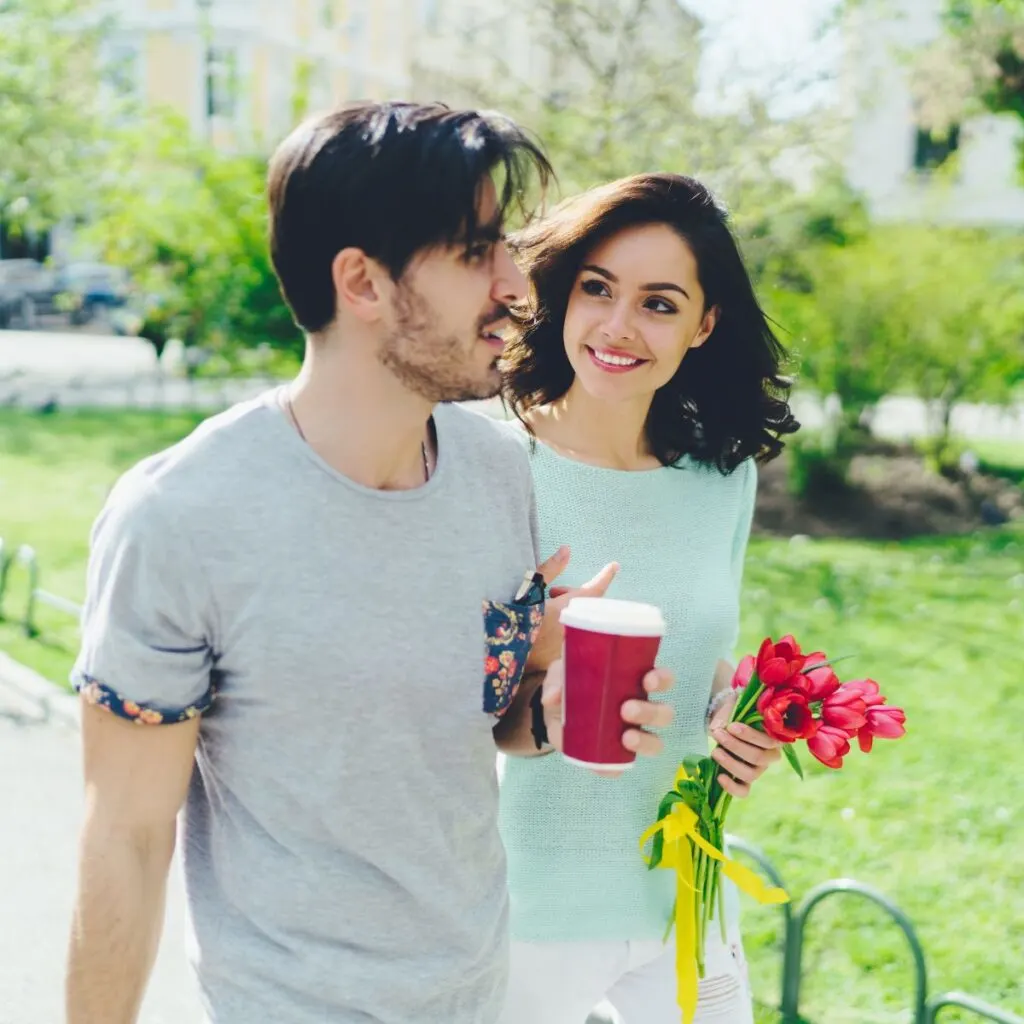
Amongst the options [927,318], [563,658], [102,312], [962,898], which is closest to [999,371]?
[927,318]

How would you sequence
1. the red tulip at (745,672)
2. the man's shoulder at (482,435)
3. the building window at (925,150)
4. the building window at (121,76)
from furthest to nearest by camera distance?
the building window at (925,150), the building window at (121,76), the red tulip at (745,672), the man's shoulder at (482,435)

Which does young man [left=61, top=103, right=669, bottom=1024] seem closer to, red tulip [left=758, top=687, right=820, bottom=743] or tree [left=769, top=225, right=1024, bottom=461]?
red tulip [left=758, top=687, right=820, bottom=743]

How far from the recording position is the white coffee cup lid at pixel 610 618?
174 centimetres

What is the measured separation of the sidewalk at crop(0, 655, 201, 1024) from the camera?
12.6 feet

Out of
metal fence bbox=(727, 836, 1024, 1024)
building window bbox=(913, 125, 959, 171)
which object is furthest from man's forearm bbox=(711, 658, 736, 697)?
building window bbox=(913, 125, 959, 171)

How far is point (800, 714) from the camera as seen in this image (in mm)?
2031

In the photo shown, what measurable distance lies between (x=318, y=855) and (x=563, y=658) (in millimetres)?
428

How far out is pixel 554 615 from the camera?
6.52 feet

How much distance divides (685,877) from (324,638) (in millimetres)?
951

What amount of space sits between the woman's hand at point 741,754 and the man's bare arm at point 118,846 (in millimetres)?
916

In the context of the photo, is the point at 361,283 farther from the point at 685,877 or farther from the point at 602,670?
the point at 685,877

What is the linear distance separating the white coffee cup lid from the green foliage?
426 inches

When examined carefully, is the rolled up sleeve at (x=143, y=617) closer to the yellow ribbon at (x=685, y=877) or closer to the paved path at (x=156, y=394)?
the yellow ribbon at (x=685, y=877)

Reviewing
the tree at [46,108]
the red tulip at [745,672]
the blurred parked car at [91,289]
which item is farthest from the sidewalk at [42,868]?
the blurred parked car at [91,289]
